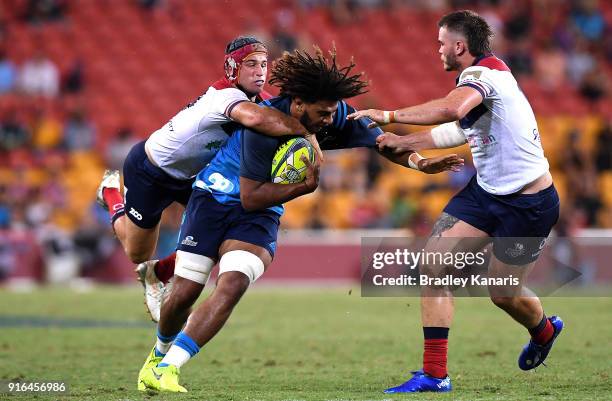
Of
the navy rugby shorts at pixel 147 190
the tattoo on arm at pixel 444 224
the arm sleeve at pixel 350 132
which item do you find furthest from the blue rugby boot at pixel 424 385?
the navy rugby shorts at pixel 147 190

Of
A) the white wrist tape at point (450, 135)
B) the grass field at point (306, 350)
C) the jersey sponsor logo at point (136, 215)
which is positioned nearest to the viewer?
the grass field at point (306, 350)

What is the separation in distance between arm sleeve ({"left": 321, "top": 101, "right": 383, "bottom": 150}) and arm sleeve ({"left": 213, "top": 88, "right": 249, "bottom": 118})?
67cm

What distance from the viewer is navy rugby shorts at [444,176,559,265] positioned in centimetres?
788

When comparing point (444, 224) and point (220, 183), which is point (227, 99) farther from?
point (444, 224)

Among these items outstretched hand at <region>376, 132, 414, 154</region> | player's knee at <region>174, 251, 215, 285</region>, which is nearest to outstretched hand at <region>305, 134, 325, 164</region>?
outstretched hand at <region>376, 132, 414, 154</region>

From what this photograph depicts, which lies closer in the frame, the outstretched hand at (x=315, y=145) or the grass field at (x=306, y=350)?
the outstretched hand at (x=315, y=145)

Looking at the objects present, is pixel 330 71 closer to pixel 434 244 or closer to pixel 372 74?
pixel 434 244

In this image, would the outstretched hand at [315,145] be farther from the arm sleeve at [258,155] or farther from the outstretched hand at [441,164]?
the outstretched hand at [441,164]

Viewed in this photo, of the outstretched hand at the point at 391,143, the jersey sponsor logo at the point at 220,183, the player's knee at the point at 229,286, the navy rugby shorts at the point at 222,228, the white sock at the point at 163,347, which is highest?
the outstretched hand at the point at 391,143

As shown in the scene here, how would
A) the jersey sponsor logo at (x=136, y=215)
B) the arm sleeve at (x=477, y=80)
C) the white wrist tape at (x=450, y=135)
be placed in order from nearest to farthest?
the arm sleeve at (x=477, y=80) < the white wrist tape at (x=450, y=135) < the jersey sponsor logo at (x=136, y=215)

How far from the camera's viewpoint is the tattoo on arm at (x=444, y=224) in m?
7.90

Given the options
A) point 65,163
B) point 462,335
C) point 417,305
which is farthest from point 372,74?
point 462,335

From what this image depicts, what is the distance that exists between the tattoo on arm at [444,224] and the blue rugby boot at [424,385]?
101cm

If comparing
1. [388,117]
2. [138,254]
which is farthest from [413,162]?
[138,254]
